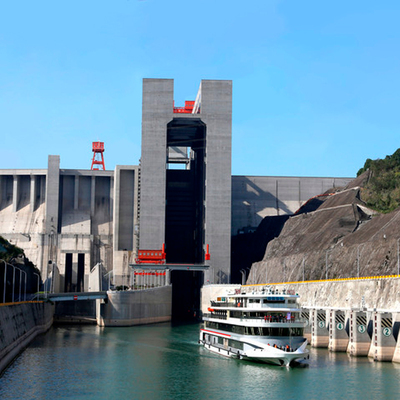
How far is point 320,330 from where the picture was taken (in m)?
73.4

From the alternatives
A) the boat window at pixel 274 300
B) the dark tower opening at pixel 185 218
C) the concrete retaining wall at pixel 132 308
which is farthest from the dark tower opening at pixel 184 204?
the boat window at pixel 274 300

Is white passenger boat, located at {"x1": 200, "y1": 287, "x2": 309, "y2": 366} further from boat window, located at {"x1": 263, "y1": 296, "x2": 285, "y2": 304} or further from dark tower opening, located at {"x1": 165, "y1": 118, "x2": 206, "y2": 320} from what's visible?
dark tower opening, located at {"x1": 165, "y1": 118, "x2": 206, "y2": 320}

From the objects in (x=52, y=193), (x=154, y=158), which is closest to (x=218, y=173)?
(x=154, y=158)

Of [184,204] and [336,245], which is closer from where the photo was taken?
[336,245]

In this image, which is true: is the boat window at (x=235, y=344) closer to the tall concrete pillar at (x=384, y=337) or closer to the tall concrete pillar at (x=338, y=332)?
the tall concrete pillar at (x=338, y=332)

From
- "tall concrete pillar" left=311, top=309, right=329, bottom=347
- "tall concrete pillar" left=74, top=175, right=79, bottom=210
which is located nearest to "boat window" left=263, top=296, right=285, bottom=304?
"tall concrete pillar" left=311, top=309, right=329, bottom=347

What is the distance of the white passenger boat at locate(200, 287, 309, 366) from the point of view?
5903 centimetres

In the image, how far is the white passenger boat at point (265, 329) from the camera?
5903 centimetres

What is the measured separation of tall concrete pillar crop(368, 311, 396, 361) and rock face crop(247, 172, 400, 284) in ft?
60.5

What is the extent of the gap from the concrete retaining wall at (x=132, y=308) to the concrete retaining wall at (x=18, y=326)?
10.8 m

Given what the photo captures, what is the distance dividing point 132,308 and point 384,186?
5415 centimetres

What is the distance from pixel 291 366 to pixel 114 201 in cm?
9911

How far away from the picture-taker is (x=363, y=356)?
63.5 m

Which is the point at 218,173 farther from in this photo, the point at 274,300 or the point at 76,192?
the point at 274,300
